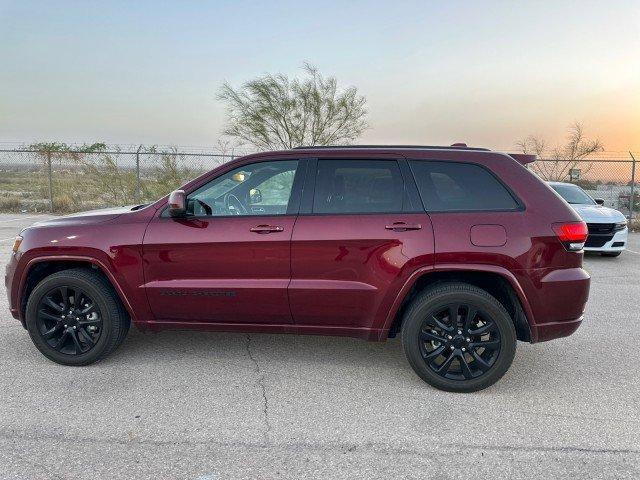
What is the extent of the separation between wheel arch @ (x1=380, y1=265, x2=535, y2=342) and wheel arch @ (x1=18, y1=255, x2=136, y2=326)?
2.09m

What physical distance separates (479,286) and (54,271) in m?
3.48

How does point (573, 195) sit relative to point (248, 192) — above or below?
below

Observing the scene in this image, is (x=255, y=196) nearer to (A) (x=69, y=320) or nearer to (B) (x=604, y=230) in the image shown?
(A) (x=69, y=320)

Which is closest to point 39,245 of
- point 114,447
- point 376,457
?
point 114,447

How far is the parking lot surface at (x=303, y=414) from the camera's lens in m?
2.46

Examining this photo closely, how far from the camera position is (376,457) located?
253cm

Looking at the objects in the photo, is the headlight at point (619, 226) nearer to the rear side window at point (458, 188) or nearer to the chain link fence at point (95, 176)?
the rear side window at point (458, 188)

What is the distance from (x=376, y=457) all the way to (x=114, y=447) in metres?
1.51

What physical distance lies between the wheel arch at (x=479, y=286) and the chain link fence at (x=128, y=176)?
1228cm

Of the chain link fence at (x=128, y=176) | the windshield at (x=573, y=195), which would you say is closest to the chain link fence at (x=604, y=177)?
the chain link fence at (x=128, y=176)

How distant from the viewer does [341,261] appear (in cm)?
328

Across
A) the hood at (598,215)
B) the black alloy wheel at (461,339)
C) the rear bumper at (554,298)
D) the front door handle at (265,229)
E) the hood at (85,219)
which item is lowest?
the black alloy wheel at (461,339)

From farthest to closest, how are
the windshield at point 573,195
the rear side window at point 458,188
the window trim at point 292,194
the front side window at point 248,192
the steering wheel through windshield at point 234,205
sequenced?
the windshield at point 573,195 → the steering wheel through windshield at point 234,205 → the front side window at point 248,192 → the window trim at point 292,194 → the rear side window at point 458,188

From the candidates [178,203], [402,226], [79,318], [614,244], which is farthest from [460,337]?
[614,244]
